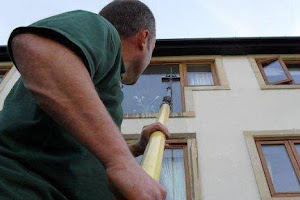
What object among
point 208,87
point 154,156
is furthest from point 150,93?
point 154,156

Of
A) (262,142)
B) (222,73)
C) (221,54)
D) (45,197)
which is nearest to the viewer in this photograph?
(45,197)

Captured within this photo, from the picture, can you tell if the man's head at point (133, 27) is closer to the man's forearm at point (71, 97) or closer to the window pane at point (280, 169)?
the man's forearm at point (71, 97)

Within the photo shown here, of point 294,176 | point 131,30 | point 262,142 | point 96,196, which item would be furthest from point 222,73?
point 96,196

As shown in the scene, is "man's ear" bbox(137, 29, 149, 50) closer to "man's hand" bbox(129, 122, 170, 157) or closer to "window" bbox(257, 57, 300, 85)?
"man's hand" bbox(129, 122, 170, 157)

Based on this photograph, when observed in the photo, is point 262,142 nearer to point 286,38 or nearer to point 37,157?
point 286,38

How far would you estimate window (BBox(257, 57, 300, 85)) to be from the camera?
964 centimetres

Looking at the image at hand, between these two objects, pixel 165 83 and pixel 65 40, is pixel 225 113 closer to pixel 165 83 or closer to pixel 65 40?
pixel 165 83

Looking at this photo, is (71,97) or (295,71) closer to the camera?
(71,97)

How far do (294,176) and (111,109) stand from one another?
603cm

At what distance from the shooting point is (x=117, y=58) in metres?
1.67

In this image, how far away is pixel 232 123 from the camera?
26.4ft

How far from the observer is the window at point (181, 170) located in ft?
22.0

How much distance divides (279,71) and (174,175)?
465 cm

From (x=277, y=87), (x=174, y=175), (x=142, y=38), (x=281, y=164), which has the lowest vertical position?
(x=142, y=38)
